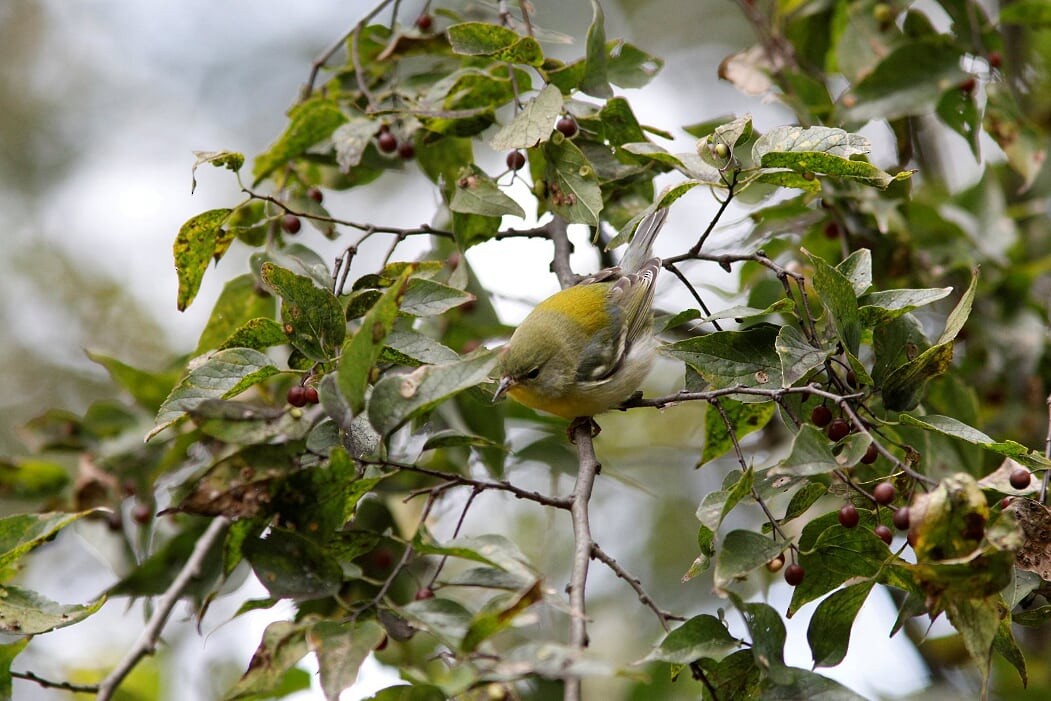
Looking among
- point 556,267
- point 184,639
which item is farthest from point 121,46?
point 556,267

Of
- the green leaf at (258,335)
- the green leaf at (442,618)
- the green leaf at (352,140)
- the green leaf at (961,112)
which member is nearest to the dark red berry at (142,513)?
the green leaf at (258,335)

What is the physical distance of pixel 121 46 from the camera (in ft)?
29.3

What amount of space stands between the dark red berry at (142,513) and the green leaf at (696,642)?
219 cm

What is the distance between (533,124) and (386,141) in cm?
61

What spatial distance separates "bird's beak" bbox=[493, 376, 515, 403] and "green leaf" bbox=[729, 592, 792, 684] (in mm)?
1022

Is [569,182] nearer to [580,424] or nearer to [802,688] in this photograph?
[580,424]

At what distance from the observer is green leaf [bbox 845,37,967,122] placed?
10.1 feet

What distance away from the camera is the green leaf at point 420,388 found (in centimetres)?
167

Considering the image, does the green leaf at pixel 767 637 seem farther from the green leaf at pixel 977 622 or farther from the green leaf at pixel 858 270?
the green leaf at pixel 858 270

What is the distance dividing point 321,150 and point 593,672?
2.05 meters

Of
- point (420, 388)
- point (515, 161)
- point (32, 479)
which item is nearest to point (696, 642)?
point (420, 388)

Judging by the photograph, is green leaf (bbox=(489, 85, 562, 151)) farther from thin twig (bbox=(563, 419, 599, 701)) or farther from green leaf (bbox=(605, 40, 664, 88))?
thin twig (bbox=(563, 419, 599, 701))

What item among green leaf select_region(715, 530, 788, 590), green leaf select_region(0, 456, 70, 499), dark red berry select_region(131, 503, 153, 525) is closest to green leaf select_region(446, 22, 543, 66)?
green leaf select_region(715, 530, 788, 590)

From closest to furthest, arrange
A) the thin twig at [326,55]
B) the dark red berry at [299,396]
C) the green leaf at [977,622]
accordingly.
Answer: the green leaf at [977,622], the dark red berry at [299,396], the thin twig at [326,55]
